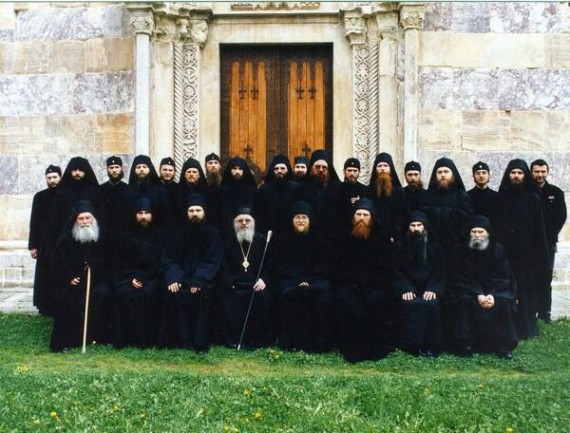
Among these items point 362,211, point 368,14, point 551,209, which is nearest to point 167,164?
point 362,211

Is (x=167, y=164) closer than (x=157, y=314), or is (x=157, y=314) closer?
(x=157, y=314)

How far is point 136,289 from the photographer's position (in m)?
7.47

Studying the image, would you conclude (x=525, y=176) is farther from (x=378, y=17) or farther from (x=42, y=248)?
(x=42, y=248)

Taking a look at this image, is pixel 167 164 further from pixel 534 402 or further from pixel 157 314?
pixel 534 402

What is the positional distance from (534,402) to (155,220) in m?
4.48

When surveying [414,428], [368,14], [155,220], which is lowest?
[414,428]

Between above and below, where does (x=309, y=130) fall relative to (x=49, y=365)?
above

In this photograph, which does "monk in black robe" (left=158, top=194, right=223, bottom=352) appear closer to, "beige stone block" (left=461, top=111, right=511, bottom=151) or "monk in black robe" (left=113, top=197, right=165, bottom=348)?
"monk in black robe" (left=113, top=197, right=165, bottom=348)

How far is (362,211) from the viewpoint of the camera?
7367mm

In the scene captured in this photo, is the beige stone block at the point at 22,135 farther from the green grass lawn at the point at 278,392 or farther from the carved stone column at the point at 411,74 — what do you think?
the carved stone column at the point at 411,74

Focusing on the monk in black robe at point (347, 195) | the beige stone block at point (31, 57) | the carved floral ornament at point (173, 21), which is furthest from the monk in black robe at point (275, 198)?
the beige stone block at point (31, 57)

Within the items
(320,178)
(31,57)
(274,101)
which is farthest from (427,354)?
(31,57)

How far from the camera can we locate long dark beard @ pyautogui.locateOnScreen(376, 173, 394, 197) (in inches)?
308

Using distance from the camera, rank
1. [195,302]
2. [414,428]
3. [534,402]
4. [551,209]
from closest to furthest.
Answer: [414,428], [534,402], [195,302], [551,209]
